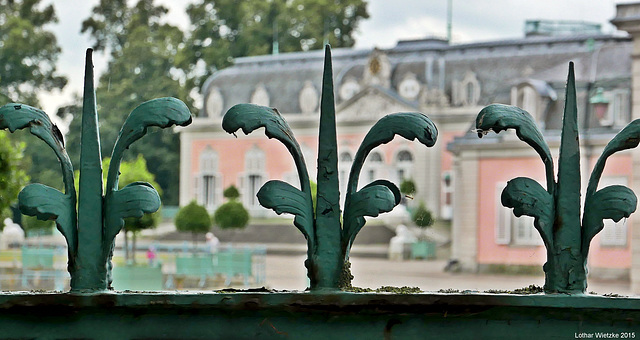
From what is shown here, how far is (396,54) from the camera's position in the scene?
36062mm

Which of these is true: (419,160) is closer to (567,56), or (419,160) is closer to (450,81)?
(450,81)

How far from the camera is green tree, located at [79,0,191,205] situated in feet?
119

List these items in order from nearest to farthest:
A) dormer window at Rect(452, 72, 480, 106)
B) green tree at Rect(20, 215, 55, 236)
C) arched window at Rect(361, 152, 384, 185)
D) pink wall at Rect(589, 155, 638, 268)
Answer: pink wall at Rect(589, 155, 638, 268) < green tree at Rect(20, 215, 55, 236) < dormer window at Rect(452, 72, 480, 106) < arched window at Rect(361, 152, 384, 185)

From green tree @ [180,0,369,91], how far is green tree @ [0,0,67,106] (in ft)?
18.2

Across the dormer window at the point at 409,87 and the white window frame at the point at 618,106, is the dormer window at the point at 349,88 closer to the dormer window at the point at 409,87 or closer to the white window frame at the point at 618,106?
the dormer window at the point at 409,87

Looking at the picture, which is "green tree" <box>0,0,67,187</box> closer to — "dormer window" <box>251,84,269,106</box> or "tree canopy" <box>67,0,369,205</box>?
"tree canopy" <box>67,0,369,205</box>

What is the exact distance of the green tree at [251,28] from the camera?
1592 inches

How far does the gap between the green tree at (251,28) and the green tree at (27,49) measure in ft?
18.2

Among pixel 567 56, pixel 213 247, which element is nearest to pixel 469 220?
pixel 213 247

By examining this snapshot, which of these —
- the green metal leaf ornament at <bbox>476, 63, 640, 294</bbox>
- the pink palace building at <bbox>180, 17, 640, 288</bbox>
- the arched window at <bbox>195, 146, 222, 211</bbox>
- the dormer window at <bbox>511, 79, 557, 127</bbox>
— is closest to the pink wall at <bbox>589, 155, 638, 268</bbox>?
the pink palace building at <bbox>180, 17, 640, 288</bbox>

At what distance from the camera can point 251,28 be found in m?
40.6

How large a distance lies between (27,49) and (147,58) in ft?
17.8

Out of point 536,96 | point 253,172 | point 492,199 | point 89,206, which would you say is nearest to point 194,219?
point 492,199

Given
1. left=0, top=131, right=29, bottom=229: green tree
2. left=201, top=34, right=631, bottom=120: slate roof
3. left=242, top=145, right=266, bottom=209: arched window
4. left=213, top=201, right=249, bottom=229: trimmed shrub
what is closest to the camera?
left=0, top=131, right=29, bottom=229: green tree
